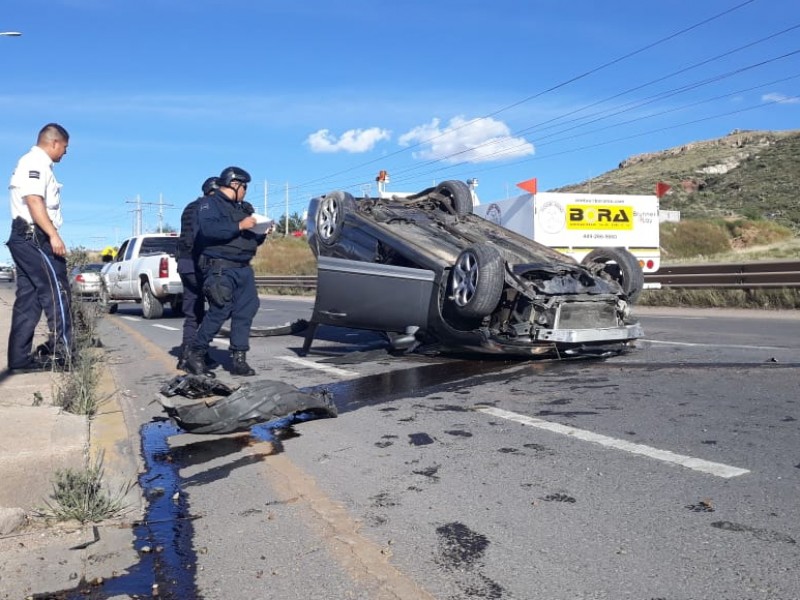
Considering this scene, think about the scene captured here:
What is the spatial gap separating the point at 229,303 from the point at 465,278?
219 centimetres

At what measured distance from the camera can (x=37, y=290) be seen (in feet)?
23.4

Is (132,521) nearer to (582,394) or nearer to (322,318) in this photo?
(582,394)

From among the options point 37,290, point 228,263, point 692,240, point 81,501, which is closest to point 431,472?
point 81,501

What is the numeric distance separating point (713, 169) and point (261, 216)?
6305 centimetres

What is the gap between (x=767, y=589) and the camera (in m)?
2.86

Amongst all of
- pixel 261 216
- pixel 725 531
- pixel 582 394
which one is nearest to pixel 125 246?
pixel 261 216

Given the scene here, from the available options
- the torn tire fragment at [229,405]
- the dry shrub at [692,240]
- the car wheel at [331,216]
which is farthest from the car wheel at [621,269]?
the dry shrub at [692,240]

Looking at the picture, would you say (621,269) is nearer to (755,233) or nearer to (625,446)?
(625,446)

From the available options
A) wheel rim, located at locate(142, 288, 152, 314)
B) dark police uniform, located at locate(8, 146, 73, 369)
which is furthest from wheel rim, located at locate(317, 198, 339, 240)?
wheel rim, located at locate(142, 288, 152, 314)

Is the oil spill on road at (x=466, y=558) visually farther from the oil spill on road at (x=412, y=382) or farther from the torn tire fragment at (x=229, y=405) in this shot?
the oil spill on road at (x=412, y=382)

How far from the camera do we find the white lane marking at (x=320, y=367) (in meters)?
7.84

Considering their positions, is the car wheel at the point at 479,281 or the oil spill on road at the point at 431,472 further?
the car wheel at the point at 479,281

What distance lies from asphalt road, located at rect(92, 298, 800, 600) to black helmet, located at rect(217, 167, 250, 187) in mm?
2085

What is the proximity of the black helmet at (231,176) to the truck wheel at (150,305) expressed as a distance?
954cm
